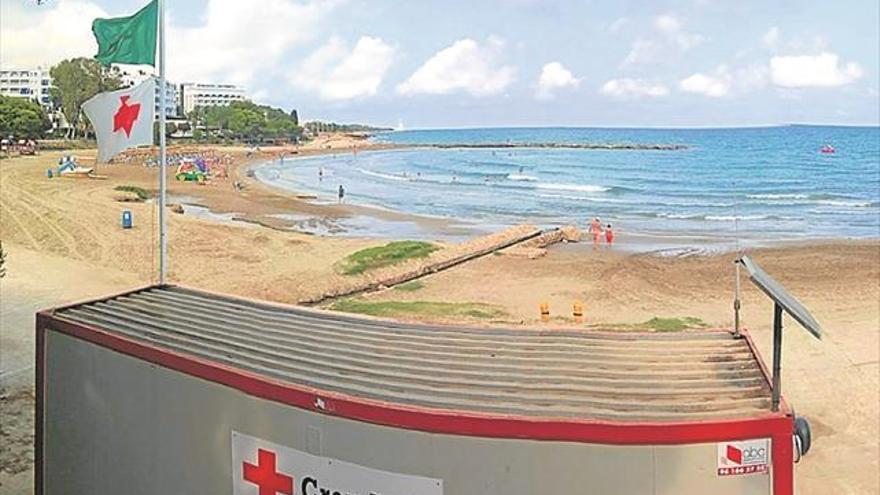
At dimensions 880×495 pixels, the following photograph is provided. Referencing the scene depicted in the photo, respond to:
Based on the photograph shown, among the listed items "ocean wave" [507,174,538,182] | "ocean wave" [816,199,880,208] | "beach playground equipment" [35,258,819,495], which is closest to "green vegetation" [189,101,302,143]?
"ocean wave" [507,174,538,182]

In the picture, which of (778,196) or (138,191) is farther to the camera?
(778,196)

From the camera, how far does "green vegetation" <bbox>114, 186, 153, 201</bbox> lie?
38.4 m

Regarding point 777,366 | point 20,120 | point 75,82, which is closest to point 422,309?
point 777,366

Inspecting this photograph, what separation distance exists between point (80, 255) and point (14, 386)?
1317 centimetres

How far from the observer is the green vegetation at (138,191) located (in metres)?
38.4

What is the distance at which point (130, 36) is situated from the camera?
8.85 metres

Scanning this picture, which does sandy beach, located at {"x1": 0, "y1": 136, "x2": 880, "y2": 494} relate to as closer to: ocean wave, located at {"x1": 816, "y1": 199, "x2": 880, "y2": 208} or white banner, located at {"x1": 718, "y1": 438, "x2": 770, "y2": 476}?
white banner, located at {"x1": 718, "y1": 438, "x2": 770, "y2": 476}

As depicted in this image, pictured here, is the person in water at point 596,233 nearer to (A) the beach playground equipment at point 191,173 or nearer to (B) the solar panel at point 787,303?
(B) the solar panel at point 787,303

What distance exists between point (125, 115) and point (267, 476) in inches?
192

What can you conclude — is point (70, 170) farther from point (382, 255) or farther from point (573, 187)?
point (573, 187)

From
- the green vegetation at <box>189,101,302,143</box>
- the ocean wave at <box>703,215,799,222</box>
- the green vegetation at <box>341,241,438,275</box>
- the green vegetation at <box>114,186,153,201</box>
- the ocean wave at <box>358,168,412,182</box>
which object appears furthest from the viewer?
the green vegetation at <box>189,101,302,143</box>

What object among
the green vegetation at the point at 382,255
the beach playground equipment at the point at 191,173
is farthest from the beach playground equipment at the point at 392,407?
the beach playground equipment at the point at 191,173

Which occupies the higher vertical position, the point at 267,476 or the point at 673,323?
the point at 267,476

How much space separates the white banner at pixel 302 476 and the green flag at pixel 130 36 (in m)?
5.28
